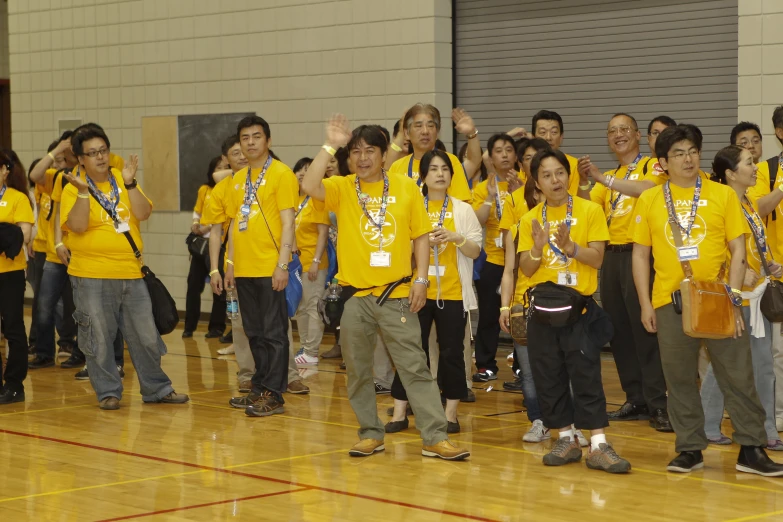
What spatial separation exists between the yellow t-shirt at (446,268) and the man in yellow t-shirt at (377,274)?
0.49 metres

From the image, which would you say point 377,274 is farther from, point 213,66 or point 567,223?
point 213,66

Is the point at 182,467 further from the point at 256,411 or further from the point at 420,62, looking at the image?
the point at 420,62

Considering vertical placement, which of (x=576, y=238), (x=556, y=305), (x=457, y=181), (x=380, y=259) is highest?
(x=457, y=181)

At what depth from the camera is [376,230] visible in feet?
19.9

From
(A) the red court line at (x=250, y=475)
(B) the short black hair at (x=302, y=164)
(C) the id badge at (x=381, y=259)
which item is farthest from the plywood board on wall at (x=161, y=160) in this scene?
(C) the id badge at (x=381, y=259)

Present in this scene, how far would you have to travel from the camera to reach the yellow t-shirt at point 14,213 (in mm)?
8039

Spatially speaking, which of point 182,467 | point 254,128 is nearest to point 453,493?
point 182,467

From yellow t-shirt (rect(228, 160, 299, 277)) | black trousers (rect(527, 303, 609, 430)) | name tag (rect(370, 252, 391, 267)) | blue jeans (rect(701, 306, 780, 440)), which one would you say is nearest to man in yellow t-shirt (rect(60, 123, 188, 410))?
yellow t-shirt (rect(228, 160, 299, 277))

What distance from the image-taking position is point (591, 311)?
5926 mm

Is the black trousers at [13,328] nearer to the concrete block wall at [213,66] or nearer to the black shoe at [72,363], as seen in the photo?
the black shoe at [72,363]

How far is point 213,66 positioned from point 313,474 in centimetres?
767

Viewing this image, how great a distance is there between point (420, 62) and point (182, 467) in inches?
232

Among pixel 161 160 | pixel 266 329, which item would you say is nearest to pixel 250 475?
pixel 266 329

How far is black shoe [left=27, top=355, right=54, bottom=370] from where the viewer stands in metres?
9.98
